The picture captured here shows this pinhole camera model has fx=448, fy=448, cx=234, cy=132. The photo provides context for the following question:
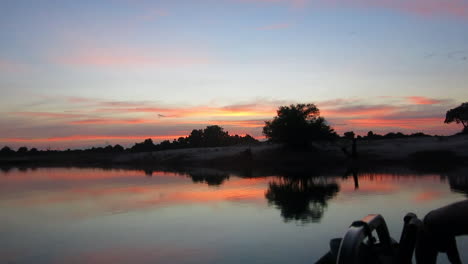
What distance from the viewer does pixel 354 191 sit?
2458 centimetres

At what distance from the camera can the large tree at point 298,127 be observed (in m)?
59.6

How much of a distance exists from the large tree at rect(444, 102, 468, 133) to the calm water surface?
56.9m

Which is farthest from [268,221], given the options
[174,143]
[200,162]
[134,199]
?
[174,143]

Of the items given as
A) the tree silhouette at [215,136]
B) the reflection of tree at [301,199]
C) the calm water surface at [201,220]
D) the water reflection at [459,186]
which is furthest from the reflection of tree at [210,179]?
the tree silhouette at [215,136]

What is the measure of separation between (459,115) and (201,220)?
7517cm

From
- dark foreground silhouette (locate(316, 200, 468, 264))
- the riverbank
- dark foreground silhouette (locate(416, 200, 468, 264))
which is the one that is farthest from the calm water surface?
the riverbank

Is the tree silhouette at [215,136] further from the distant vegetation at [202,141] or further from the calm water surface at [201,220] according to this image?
the calm water surface at [201,220]

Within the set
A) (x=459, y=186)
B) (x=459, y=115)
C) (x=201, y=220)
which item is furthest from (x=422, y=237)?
(x=459, y=115)

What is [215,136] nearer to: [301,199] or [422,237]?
[301,199]

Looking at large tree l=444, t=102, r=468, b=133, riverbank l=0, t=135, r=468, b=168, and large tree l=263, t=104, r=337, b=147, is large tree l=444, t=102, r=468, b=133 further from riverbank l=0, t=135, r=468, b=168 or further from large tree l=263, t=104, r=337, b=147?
large tree l=263, t=104, r=337, b=147

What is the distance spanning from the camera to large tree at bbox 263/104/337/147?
59594 mm

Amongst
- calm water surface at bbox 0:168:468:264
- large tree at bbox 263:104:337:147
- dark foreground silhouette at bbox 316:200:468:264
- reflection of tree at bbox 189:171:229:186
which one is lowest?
calm water surface at bbox 0:168:468:264

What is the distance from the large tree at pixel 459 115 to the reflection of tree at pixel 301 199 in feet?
199

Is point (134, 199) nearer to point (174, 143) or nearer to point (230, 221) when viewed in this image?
point (230, 221)
